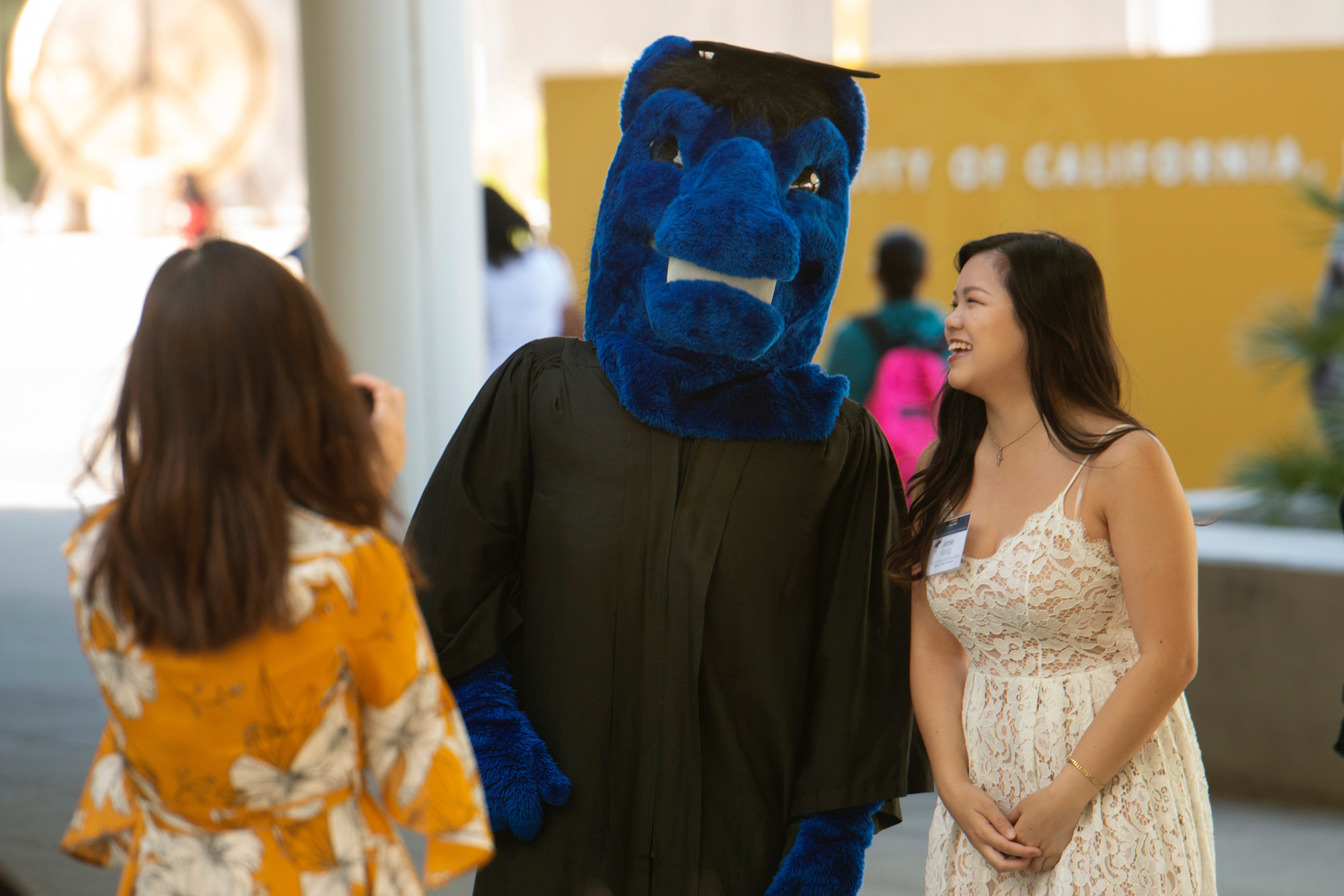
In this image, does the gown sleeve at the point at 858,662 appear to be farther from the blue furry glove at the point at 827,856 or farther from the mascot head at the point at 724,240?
the mascot head at the point at 724,240

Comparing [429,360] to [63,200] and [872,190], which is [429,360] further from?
[63,200]

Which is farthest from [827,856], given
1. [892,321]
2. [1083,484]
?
[892,321]

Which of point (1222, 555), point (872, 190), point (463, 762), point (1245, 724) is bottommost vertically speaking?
point (1245, 724)

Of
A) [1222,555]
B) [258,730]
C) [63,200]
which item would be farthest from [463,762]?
[63,200]

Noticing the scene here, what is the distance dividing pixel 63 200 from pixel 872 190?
1554 centimetres

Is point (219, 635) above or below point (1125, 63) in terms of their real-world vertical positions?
below

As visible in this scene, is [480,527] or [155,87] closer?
[480,527]

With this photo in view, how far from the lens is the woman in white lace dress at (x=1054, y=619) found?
2.05 metres

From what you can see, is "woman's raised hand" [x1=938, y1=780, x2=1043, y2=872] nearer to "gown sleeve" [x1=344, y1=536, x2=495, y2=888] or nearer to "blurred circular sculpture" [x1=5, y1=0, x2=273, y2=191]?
"gown sleeve" [x1=344, y1=536, x2=495, y2=888]

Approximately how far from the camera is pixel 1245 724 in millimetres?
4586

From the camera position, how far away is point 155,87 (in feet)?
52.7

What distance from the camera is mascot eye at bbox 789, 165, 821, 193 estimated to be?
2221 mm

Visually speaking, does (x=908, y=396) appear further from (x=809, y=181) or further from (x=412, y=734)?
(x=412, y=734)

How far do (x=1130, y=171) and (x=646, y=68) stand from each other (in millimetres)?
6044
